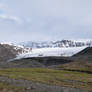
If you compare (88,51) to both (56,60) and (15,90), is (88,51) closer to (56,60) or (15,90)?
(56,60)

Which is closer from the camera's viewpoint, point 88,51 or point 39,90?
point 39,90

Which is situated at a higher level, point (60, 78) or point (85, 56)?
point (85, 56)

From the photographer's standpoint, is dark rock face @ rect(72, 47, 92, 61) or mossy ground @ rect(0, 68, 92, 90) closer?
mossy ground @ rect(0, 68, 92, 90)

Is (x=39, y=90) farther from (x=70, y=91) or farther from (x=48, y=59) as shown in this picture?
(x=48, y=59)

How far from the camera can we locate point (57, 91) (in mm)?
28188

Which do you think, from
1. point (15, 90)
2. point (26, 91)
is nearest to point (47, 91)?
point (26, 91)

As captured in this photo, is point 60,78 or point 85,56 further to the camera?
point 85,56

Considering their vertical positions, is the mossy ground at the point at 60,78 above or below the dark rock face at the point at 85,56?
below

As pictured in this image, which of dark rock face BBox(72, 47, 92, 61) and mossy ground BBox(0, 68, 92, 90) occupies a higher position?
dark rock face BBox(72, 47, 92, 61)

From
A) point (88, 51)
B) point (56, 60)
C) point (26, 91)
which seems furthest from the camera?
point (88, 51)

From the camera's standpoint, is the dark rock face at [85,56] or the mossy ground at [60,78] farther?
the dark rock face at [85,56]

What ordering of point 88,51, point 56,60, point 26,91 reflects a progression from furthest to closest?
point 88,51
point 56,60
point 26,91

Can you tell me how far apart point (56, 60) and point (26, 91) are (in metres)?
125

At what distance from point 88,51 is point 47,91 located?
147m
